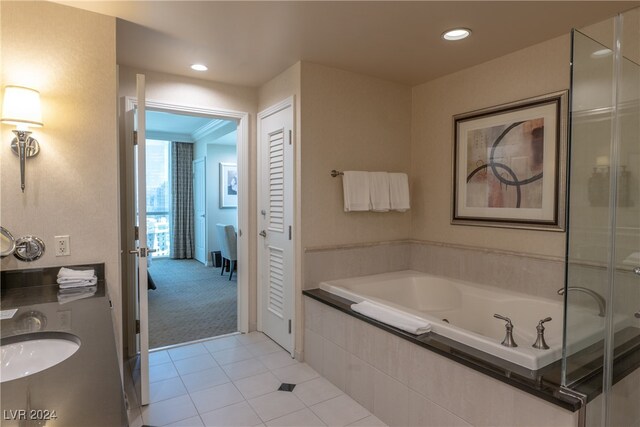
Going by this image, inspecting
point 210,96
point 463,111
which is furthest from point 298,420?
point 210,96

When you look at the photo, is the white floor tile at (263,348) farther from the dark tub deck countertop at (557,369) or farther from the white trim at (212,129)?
the white trim at (212,129)

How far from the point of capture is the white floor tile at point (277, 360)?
112 inches

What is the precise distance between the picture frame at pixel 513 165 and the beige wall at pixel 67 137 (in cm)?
250

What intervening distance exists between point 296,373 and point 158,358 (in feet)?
3.78

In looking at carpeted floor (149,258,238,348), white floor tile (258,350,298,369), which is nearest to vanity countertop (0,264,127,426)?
white floor tile (258,350,298,369)

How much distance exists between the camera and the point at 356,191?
118 inches

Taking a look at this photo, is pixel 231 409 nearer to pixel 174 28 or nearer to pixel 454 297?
pixel 454 297

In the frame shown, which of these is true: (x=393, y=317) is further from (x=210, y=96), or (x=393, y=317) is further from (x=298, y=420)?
(x=210, y=96)

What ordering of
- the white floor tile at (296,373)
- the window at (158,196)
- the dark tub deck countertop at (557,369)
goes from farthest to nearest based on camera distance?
the window at (158,196)
the white floor tile at (296,373)
the dark tub deck countertop at (557,369)

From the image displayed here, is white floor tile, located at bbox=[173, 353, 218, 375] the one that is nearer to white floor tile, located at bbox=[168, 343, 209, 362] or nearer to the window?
white floor tile, located at bbox=[168, 343, 209, 362]

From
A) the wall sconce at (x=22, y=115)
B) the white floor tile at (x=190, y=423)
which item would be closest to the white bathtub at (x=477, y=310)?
the white floor tile at (x=190, y=423)

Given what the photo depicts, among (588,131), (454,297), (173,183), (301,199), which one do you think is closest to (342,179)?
(301,199)

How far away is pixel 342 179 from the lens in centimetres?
303

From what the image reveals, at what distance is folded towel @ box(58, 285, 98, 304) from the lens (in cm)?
167
